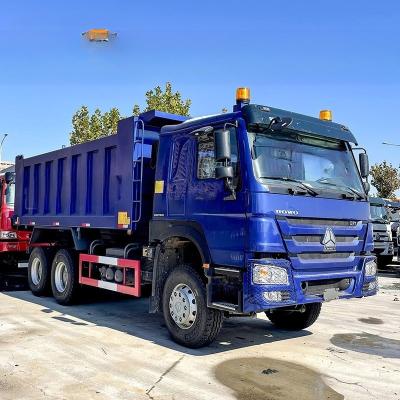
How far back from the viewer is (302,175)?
6.21 meters

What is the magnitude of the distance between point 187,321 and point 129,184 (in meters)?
2.32

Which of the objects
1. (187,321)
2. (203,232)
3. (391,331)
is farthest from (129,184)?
(391,331)

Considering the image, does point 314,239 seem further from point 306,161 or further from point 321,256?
point 306,161

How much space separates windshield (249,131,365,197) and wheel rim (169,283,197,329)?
179cm

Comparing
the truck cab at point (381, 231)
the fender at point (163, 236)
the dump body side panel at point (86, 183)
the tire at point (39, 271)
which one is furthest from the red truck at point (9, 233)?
the truck cab at point (381, 231)

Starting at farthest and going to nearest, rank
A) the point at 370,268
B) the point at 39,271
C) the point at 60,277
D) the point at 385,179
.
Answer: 1. the point at 385,179
2. the point at 39,271
3. the point at 60,277
4. the point at 370,268

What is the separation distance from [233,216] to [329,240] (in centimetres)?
123

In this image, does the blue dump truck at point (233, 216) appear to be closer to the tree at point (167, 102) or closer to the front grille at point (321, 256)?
the front grille at point (321, 256)

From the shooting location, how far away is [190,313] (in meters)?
6.30

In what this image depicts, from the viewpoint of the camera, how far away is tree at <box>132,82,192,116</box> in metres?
27.8

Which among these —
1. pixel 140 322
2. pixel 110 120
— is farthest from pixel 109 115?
pixel 140 322

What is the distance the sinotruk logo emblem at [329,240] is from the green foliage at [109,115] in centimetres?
2174

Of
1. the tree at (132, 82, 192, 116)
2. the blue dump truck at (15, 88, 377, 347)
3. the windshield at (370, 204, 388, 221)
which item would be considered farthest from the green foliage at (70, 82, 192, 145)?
the blue dump truck at (15, 88, 377, 347)

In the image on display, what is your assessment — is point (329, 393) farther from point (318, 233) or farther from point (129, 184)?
point (129, 184)
